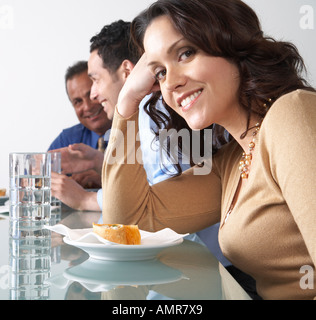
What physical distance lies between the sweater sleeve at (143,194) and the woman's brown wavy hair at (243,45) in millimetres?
278

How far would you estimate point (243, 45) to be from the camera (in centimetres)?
106

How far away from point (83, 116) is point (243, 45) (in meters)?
3.10

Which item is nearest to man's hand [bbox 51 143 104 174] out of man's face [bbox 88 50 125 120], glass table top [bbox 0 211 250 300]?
man's face [bbox 88 50 125 120]

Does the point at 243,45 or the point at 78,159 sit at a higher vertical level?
the point at 243,45

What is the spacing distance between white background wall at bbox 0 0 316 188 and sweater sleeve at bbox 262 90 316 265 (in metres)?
3.69

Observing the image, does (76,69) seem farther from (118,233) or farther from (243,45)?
(118,233)

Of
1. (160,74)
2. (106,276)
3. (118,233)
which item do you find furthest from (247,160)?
(106,276)

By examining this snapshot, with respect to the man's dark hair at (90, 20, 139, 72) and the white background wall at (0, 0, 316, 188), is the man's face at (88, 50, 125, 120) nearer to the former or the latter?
the man's dark hair at (90, 20, 139, 72)

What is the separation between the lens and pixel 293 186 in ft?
2.46

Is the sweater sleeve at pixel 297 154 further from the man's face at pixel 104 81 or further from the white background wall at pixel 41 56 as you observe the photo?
the white background wall at pixel 41 56
